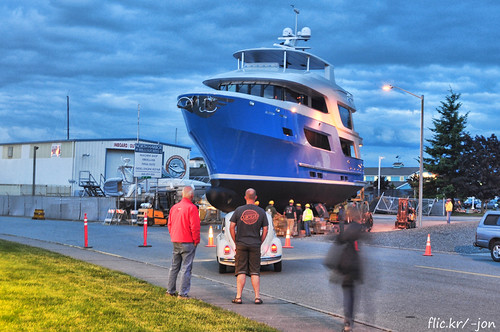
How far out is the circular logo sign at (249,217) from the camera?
873 cm

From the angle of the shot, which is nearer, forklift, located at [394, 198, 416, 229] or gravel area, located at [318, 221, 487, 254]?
gravel area, located at [318, 221, 487, 254]

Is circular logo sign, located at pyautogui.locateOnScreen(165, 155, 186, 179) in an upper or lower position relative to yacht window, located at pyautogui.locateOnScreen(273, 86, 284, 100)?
lower

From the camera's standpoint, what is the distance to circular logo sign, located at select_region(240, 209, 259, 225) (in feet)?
28.7

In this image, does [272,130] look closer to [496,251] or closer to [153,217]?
[153,217]

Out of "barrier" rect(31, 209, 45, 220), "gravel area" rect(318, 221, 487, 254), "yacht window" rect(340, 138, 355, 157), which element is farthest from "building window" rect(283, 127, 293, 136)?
"barrier" rect(31, 209, 45, 220)

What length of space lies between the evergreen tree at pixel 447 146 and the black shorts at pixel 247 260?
57240 millimetres

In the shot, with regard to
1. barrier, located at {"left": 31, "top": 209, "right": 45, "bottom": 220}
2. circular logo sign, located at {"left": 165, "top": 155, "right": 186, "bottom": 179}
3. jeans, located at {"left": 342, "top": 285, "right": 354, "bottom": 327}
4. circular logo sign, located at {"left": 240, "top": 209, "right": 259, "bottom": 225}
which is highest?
circular logo sign, located at {"left": 165, "top": 155, "right": 186, "bottom": 179}

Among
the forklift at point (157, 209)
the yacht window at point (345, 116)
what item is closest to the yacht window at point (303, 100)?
the yacht window at point (345, 116)

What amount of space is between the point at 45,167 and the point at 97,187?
11.6 m

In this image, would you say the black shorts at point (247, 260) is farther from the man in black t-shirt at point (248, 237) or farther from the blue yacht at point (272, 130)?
the blue yacht at point (272, 130)

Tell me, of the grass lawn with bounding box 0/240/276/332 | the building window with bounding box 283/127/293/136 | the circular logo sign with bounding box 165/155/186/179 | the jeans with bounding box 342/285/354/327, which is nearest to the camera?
the grass lawn with bounding box 0/240/276/332

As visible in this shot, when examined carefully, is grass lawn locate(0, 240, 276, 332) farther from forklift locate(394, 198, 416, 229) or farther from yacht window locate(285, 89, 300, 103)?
forklift locate(394, 198, 416, 229)

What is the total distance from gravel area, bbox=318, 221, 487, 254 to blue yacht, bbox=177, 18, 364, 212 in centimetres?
528

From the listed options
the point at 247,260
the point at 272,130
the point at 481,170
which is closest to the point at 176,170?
the point at 272,130
